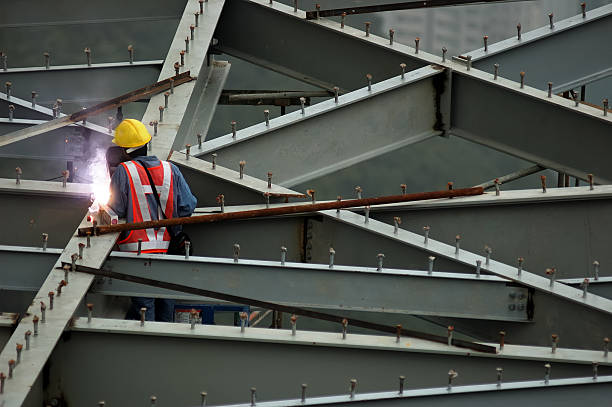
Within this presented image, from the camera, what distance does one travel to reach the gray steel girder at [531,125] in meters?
10.1

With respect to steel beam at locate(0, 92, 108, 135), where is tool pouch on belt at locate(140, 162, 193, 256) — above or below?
below

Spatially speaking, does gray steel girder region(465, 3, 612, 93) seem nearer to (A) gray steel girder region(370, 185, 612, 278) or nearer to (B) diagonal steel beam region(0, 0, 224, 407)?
(A) gray steel girder region(370, 185, 612, 278)

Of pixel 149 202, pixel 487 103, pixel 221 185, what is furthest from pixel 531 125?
pixel 149 202

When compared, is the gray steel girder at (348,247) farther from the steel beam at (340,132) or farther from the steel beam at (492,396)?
the steel beam at (492,396)

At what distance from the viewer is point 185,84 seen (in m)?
10.5

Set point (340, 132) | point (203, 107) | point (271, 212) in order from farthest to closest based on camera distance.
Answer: point (203, 107)
point (340, 132)
point (271, 212)

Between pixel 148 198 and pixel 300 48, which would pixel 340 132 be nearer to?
pixel 300 48

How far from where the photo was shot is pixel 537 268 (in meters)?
9.02

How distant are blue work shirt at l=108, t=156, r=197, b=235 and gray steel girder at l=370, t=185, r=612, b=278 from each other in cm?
142

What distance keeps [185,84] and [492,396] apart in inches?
202

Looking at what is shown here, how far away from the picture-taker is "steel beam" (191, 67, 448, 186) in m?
9.72

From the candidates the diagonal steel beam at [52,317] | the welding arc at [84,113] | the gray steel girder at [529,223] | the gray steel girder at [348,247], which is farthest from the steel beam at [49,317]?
the gray steel girder at [529,223]

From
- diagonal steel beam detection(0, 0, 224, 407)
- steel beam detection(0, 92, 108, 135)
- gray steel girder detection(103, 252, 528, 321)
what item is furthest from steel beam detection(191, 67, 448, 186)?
steel beam detection(0, 92, 108, 135)

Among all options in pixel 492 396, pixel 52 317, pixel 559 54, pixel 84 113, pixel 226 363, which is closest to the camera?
pixel 492 396
